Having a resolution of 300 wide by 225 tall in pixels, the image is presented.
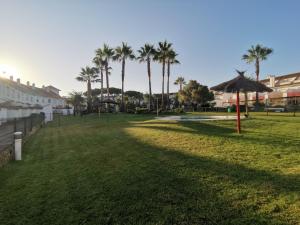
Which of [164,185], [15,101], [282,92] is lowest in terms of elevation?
[164,185]

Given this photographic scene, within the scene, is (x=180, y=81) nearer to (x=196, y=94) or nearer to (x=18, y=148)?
(x=196, y=94)

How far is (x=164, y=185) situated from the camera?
5.50m

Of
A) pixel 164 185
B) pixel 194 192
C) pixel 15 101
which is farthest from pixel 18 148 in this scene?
pixel 15 101

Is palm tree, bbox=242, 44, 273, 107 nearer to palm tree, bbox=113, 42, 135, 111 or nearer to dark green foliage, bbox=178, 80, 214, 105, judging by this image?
dark green foliage, bbox=178, 80, 214, 105

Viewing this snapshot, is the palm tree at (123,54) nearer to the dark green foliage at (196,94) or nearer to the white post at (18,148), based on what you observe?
the dark green foliage at (196,94)

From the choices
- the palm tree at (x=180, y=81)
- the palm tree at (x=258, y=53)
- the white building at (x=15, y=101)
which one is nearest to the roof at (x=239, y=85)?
the white building at (x=15, y=101)

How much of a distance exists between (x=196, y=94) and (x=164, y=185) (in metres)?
47.0

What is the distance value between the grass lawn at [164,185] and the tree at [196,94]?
138 ft

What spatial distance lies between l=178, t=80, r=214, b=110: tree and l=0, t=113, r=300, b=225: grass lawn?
42.1m

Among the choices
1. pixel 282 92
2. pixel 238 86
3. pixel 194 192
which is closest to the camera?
pixel 194 192

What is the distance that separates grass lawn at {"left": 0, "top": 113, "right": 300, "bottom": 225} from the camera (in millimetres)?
4246

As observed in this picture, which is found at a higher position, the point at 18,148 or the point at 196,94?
the point at 196,94

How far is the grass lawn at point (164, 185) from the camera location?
4.25m

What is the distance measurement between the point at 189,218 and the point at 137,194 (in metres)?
1.44
